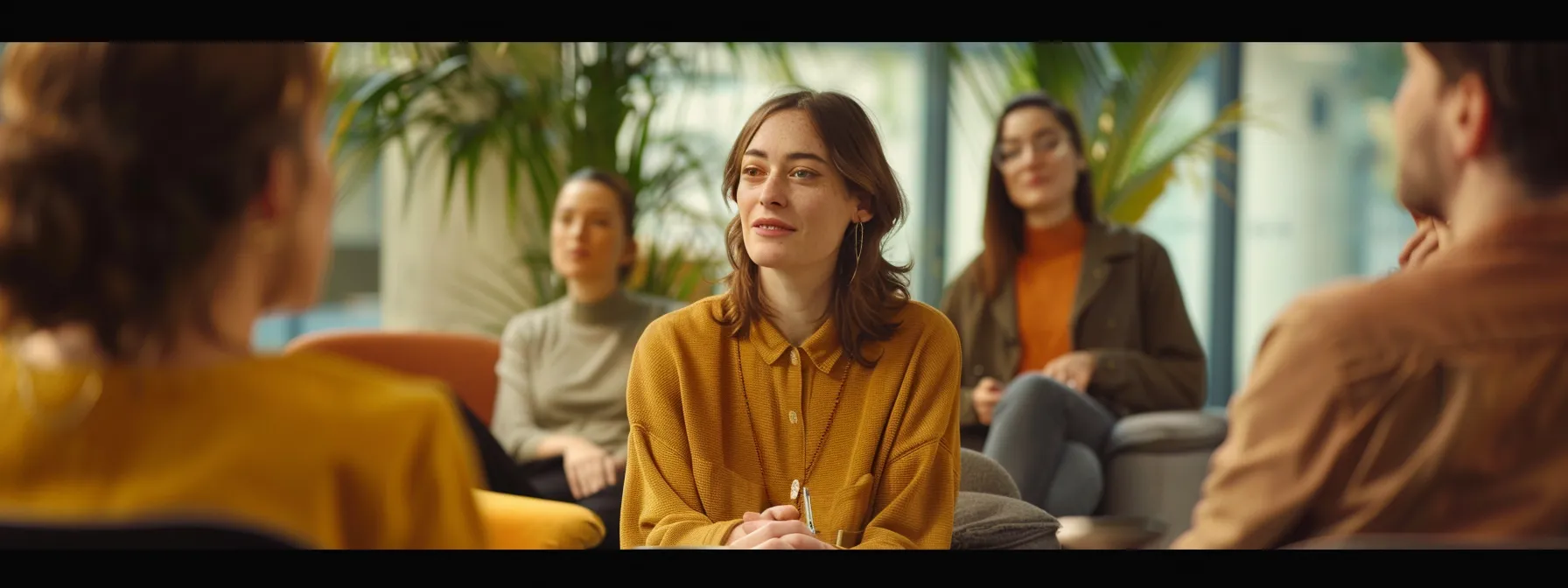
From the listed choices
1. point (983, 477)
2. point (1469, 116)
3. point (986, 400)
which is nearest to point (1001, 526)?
point (983, 477)

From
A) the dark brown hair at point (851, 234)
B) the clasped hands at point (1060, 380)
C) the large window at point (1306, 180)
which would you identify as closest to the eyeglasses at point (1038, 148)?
the clasped hands at point (1060, 380)

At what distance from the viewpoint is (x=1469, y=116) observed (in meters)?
1.12

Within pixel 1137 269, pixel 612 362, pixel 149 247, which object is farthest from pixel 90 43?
pixel 1137 269

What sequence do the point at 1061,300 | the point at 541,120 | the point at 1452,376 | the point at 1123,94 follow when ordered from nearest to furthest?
the point at 1452,376 < the point at 1061,300 < the point at 541,120 < the point at 1123,94

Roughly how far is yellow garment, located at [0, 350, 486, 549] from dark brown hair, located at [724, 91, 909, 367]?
0.75 meters

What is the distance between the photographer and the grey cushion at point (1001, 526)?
182 cm

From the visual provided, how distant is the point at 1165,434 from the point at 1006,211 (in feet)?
2.06

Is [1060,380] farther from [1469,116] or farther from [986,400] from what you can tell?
[1469,116]

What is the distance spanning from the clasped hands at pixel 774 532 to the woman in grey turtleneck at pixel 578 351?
1562 mm

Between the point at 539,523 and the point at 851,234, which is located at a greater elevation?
the point at 851,234

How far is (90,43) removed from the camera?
96 centimetres

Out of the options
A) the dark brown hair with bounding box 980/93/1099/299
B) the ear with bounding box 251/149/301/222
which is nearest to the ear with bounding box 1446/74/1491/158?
the ear with bounding box 251/149/301/222
